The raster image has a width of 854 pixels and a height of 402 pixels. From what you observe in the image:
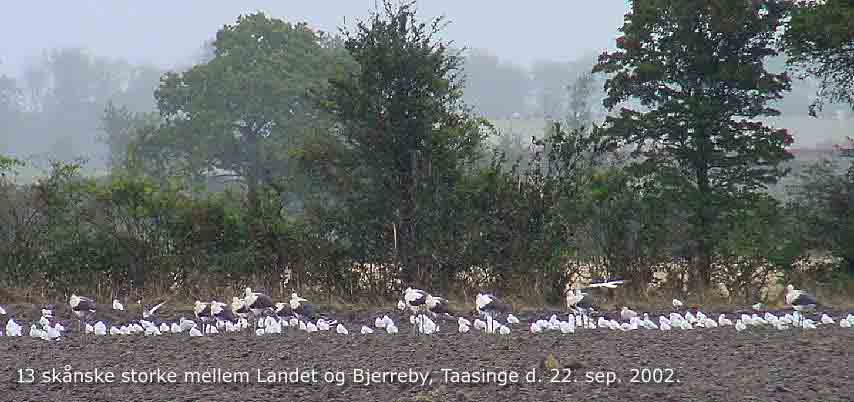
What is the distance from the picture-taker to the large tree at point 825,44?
12.9 metres

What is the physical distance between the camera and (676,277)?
12367 millimetres

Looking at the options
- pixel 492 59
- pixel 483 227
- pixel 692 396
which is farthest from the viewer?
pixel 492 59

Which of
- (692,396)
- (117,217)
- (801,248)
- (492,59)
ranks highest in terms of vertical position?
(492,59)

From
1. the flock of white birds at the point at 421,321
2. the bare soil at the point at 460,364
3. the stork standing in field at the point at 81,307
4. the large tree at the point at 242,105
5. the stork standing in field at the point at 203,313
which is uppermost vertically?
the large tree at the point at 242,105

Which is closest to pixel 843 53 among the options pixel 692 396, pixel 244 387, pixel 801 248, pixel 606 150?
pixel 801 248

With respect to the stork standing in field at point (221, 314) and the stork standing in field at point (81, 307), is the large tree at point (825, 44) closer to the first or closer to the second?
the stork standing in field at point (221, 314)

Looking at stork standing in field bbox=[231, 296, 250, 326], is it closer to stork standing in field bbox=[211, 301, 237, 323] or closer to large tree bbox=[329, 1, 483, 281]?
stork standing in field bbox=[211, 301, 237, 323]

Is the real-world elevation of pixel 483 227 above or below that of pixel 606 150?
below

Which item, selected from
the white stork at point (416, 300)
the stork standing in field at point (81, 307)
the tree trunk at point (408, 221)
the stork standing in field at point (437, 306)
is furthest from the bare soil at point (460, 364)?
the tree trunk at point (408, 221)

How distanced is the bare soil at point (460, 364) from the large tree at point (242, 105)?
2605 centimetres

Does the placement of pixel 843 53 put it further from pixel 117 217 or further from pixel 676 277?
pixel 117 217

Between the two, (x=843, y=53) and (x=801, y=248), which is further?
(x=843, y=53)

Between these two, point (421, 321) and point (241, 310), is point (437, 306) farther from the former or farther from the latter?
point (241, 310)

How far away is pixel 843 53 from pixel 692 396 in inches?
389
